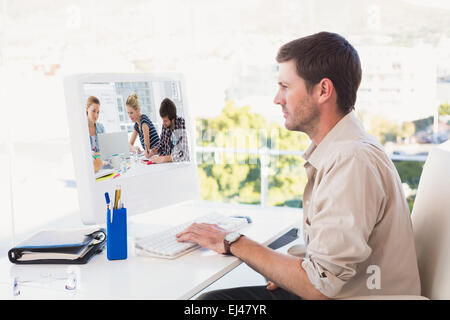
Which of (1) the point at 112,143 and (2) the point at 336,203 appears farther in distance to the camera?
(1) the point at 112,143

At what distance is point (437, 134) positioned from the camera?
3.98 m

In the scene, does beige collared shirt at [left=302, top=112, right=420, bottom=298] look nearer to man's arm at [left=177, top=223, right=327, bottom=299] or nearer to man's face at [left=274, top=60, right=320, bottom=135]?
man's arm at [left=177, top=223, right=327, bottom=299]

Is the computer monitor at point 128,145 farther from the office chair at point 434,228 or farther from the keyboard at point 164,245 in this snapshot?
the office chair at point 434,228

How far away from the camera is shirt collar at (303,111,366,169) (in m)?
1.37

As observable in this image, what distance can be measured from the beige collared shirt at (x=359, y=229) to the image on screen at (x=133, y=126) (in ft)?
2.14

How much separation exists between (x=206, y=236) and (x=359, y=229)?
482 millimetres

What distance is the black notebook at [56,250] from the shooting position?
4.49 feet

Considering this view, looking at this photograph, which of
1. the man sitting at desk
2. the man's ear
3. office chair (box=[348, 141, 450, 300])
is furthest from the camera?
the man sitting at desk

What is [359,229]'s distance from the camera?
1.16 m

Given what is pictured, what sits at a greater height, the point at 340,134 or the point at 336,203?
the point at 340,134

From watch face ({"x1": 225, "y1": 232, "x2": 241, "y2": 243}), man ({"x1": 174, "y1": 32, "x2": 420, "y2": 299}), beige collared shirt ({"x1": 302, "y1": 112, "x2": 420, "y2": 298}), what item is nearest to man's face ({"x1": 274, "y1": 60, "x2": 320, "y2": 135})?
man ({"x1": 174, "y1": 32, "x2": 420, "y2": 299})

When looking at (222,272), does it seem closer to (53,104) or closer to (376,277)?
(376,277)

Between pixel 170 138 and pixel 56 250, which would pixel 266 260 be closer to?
pixel 56 250

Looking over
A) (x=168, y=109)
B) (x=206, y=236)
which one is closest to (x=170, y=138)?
(x=168, y=109)
